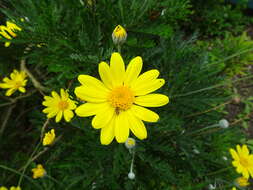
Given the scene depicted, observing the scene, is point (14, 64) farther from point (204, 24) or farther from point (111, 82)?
point (204, 24)

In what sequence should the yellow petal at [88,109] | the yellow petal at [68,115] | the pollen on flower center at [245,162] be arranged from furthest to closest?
the pollen on flower center at [245,162], the yellow petal at [68,115], the yellow petal at [88,109]

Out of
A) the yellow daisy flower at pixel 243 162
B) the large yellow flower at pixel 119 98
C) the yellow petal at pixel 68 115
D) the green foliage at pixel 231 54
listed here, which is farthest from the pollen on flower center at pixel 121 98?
the green foliage at pixel 231 54

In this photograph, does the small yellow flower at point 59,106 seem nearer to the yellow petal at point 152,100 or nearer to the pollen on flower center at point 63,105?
the pollen on flower center at point 63,105

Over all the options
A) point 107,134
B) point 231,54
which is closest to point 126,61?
point 107,134

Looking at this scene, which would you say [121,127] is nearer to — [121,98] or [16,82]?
[121,98]

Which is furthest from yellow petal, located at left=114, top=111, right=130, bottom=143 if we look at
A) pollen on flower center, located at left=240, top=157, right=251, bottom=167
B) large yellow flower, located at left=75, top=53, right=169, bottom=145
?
pollen on flower center, located at left=240, top=157, right=251, bottom=167

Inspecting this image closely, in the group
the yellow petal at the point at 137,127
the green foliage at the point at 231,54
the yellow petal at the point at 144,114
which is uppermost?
the green foliage at the point at 231,54

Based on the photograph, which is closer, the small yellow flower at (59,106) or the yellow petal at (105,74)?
the yellow petal at (105,74)

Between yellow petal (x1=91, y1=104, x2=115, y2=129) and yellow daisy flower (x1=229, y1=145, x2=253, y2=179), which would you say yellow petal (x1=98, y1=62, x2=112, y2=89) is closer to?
yellow petal (x1=91, y1=104, x2=115, y2=129)
